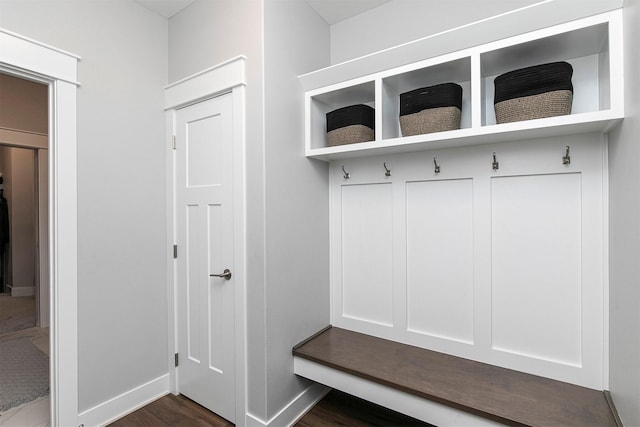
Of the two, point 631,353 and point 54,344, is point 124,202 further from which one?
point 631,353

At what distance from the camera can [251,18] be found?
1779 millimetres

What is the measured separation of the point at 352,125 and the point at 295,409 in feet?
5.83

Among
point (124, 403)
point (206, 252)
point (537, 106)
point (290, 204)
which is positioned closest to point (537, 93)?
point (537, 106)

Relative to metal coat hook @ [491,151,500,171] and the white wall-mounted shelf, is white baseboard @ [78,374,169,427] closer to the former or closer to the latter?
the white wall-mounted shelf

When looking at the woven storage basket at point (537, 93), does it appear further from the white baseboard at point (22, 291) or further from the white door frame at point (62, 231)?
the white baseboard at point (22, 291)

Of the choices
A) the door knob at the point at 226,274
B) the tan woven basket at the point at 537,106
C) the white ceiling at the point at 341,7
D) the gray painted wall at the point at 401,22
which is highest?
the white ceiling at the point at 341,7

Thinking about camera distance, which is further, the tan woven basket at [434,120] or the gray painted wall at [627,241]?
the tan woven basket at [434,120]

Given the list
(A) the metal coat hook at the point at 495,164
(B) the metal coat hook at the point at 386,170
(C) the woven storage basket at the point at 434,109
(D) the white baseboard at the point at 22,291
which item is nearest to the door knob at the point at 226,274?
(B) the metal coat hook at the point at 386,170

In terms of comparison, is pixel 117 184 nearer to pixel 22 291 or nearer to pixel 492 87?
pixel 492 87

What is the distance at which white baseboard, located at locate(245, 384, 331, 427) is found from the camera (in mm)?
1792

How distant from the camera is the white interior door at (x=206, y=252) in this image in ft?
6.38

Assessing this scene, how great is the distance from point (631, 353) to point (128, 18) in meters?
3.01

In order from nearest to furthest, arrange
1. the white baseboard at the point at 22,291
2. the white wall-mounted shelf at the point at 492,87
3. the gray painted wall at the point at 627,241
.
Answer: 1. the gray painted wall at the point at 627,241
2. the white wall-mounted shelf at the point at 492,87
3. the white baseboard at the point at 22,291

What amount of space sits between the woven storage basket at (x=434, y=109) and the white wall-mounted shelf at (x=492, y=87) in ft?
0.23
